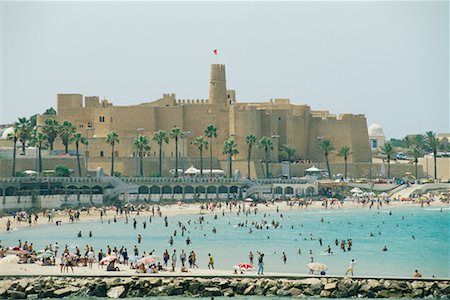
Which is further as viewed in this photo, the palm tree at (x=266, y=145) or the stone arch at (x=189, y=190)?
the palm tree at (x=266, y=145)

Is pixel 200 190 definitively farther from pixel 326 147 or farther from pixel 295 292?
pixel 295 292

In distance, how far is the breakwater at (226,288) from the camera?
1687 inches

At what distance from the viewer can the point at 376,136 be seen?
14738 centimetres

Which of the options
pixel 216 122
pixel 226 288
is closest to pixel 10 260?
pixel 226 288

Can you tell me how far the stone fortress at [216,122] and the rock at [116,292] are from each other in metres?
63.5

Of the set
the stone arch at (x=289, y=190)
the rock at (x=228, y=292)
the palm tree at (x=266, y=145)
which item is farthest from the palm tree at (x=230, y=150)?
the rock at (x=228, y=292)

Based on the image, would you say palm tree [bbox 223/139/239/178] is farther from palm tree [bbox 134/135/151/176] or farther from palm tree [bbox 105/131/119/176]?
palm tree [bbox 105/131/119/176]

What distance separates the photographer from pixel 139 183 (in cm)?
9600

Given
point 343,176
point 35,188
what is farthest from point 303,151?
point 35,188

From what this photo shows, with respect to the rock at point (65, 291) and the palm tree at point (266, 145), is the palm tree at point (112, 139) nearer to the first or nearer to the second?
the palm tree at point (266, 145)

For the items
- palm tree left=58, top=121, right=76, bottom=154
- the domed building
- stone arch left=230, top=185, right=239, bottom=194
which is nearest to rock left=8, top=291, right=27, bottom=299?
stone arch left=230, top=185, right=239, bottom=194

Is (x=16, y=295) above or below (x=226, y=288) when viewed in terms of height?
below

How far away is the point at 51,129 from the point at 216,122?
18058mm

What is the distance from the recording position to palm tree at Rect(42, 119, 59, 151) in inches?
4028
